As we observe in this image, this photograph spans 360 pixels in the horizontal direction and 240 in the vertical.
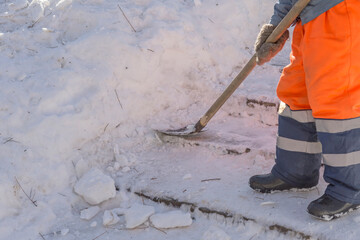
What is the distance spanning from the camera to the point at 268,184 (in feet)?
9.44

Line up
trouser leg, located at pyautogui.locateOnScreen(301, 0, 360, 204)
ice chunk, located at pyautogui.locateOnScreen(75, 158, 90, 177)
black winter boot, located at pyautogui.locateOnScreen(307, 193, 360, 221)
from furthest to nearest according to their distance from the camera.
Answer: ice chunk, located at pyautogui.locateOnScreen(75, 158, 90, 177) → black winter boot, located at pyautogui.locateOnScreen(307, 193, 360, 221) → trouser leg, located at pyautogui.locateOnScreen(301, 0, 360, 204)

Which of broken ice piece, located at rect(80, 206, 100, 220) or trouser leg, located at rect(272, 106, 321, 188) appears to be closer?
trouser leg, located at rect(272, 106, 321, 188)

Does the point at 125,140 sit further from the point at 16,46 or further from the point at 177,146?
the point at 16,46

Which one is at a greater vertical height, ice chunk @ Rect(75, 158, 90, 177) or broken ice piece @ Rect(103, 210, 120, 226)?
ice chunk @ Rect(75, 158, 90, 177)

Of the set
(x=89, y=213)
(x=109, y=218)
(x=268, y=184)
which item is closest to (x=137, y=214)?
(x=109, y=218)

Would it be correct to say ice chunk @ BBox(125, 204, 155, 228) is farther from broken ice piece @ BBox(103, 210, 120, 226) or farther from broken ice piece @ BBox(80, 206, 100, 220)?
broken ice piece @ BBox(80, 206, 100, 220)

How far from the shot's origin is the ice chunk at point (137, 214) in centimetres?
273

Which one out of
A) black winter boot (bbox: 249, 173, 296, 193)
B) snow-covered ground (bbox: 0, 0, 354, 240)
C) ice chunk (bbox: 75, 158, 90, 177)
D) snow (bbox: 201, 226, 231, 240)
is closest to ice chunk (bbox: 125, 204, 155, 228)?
snow-covered ground (bbox: 0, 0, 354, 240)

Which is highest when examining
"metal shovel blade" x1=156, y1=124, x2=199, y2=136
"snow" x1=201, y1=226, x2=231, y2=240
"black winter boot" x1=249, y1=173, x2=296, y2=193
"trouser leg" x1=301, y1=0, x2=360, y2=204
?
"trouser leg" x1=301, y1=0, x2=360, y2=204

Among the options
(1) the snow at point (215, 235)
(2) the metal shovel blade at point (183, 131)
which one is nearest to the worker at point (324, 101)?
(1) the snow at point (215, 235)

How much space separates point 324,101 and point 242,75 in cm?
66

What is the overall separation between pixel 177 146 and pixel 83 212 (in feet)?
3.00

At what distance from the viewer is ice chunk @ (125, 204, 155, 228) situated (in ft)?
8.96

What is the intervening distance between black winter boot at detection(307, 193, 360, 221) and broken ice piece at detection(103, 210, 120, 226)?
1130 mm
